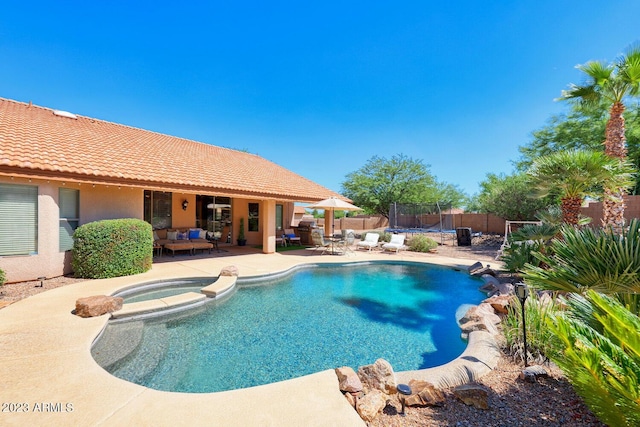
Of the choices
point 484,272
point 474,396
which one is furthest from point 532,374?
point 484,272

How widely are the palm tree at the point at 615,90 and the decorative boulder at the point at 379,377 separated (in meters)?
10.5

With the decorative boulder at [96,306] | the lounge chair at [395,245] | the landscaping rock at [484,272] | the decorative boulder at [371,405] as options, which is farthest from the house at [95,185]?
the decorative boulder at [371,405]

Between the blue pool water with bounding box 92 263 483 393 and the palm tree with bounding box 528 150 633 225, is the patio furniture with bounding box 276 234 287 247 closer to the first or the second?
the blue pool water with bounding box 92 263 483 393

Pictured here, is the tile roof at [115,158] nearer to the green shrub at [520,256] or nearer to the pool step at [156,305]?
the pool step at [156,305]

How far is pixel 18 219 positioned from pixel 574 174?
50.2 feet

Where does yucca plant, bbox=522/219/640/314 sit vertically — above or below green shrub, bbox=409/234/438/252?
above

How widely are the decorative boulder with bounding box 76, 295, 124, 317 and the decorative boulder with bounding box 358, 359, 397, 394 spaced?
519cm

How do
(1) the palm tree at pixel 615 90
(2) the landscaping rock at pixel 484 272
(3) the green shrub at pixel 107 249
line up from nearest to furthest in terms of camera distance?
(3) the green shrub at pixel 107 249 → (1) the palm tree at pixel 615 90 → (2) the landscaping rock at pixel 484 272

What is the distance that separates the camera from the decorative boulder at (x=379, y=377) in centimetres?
326

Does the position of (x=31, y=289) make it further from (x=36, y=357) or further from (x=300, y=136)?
(x=300, y=136)

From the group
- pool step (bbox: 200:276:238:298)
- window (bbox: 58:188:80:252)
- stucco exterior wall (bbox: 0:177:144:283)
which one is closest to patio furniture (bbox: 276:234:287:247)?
pool step (bbox: 200:276:238:298)

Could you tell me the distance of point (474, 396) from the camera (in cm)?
299

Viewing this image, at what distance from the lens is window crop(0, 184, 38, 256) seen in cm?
705

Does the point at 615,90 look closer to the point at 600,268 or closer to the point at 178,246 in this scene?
the point at 600,268
